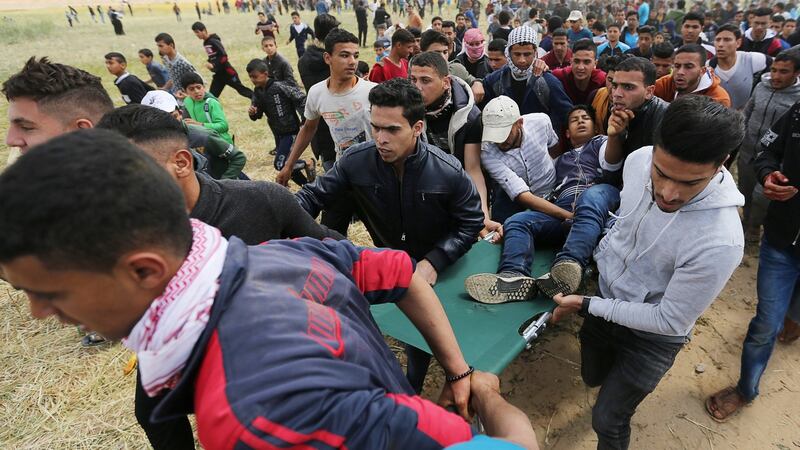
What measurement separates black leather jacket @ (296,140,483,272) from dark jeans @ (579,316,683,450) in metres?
0.85

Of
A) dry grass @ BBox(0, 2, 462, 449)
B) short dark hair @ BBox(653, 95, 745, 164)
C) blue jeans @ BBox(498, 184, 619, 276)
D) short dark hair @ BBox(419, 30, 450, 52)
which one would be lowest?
dry grass @ BBox(0, 2, 462, 449)

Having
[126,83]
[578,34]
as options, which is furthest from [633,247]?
[578,34]

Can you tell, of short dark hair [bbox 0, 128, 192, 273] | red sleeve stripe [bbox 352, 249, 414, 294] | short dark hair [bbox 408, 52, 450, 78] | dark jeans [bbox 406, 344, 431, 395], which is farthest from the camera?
short dark hair [bbox 408, 52, 450, 78]

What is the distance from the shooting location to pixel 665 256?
1770 millimetres

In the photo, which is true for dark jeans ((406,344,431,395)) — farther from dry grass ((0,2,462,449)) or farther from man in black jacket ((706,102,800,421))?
man in black jacket ((706,102,800,421))

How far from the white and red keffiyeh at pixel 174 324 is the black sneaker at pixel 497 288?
5.90 feet

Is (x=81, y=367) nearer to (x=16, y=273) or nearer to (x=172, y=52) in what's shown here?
(x=16, y=273)

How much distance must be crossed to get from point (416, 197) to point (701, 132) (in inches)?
51.6

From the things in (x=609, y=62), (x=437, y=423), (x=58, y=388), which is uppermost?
(x=437, y=423)

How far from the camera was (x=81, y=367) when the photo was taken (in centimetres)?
315

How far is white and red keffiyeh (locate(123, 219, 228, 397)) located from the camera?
74 centimetres

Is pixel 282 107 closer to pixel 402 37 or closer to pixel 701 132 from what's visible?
pixel 402 37

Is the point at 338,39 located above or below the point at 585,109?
above

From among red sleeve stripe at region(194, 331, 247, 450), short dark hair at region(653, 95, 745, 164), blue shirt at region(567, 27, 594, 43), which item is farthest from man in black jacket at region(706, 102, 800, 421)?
blue shirt at region(567, 27, 594, 43)
